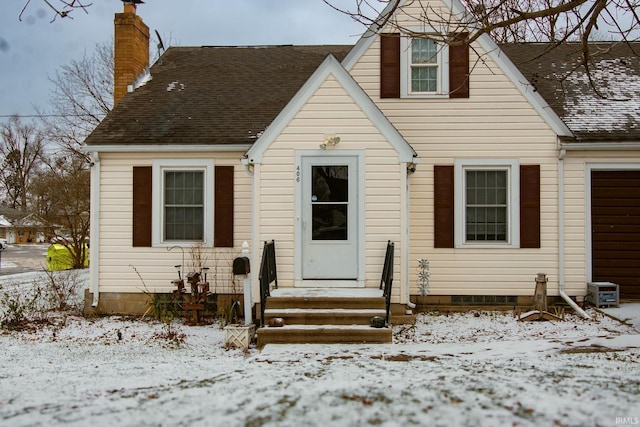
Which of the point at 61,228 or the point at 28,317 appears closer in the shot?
the point at 28,317

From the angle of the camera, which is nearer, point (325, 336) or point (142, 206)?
point (325, 336)

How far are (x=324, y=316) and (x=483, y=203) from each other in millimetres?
4197

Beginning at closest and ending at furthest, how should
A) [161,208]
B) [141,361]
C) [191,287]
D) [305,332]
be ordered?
[141,361], [305,332], [191,287], [161,208]

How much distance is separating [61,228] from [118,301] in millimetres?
13072

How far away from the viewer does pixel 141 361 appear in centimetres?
692

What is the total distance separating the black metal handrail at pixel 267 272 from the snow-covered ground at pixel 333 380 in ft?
2.83

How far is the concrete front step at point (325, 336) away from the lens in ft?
24.6

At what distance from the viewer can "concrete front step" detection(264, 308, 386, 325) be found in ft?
25.6

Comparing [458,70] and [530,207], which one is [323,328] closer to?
[530,207]

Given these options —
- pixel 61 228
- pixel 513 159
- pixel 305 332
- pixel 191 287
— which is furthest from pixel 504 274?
pixel 61 228

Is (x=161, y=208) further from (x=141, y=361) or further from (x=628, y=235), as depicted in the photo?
(x=628, y=235)

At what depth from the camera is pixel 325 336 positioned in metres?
7.52

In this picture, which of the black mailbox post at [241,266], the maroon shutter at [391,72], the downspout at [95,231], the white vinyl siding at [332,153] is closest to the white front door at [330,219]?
the white vinyl siding at [332,153]

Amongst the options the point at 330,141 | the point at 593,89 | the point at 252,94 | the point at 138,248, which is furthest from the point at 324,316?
the point at 593,89
